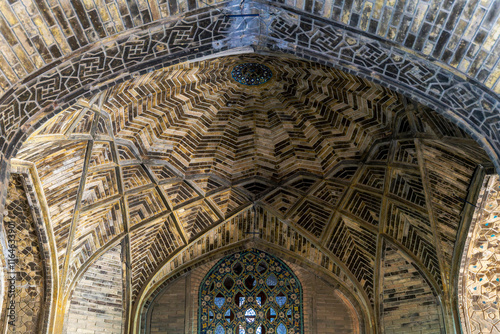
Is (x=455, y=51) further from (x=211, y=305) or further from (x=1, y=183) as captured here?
(x=211, y=305)

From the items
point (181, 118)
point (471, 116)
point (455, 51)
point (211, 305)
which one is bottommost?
point (211, 305)

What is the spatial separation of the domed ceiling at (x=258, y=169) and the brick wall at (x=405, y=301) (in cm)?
19

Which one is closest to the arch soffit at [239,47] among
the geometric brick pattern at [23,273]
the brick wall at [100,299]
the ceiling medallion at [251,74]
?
the ceiling medallion at [251,74]

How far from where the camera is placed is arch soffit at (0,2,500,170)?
5664 millimetres

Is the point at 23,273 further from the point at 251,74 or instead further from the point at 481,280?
the point at 481,280

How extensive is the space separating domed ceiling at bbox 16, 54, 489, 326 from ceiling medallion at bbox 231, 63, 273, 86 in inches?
3.3

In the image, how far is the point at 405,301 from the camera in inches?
380

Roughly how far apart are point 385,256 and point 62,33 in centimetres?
631

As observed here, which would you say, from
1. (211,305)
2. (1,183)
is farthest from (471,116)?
(211,305)

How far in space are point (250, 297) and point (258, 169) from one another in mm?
2181

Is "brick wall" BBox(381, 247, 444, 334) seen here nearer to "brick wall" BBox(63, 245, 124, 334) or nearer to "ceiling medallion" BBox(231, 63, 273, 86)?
"ceiling medallion" BBox(231, 63, 273, 86)

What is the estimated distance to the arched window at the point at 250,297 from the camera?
10039 millimetres

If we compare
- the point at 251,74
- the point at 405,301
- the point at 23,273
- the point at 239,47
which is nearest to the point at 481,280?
the point at 405,301

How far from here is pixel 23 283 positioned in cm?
860
